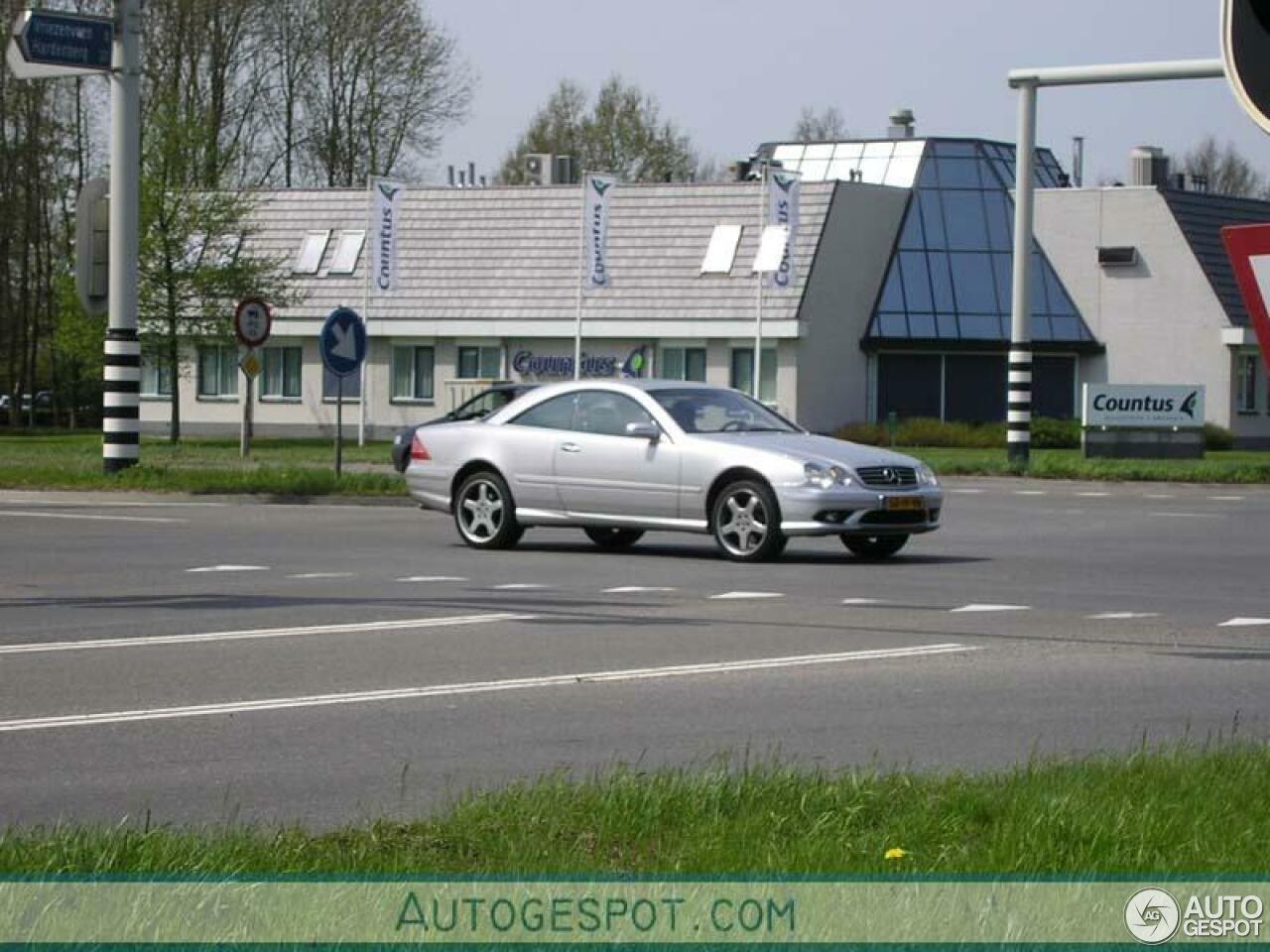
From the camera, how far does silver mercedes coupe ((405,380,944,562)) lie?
19750 mm

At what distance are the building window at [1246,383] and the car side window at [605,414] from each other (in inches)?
1798

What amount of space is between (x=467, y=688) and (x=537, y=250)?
176 feet

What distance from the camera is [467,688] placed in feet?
37.2

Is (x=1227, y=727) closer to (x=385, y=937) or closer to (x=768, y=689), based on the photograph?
(x=768, y=689)

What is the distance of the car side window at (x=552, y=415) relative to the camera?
836 inches

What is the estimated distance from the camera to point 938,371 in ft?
212

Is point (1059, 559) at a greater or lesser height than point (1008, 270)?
lesser

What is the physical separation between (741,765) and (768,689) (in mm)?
2568

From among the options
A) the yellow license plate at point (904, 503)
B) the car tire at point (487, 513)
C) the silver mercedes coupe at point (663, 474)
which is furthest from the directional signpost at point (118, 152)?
the yellow license plate at point (904, 503)

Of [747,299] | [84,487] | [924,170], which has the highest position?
[924,170]

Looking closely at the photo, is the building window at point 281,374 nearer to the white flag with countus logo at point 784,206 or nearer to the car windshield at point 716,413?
the white flag with countus logo at point 784,206

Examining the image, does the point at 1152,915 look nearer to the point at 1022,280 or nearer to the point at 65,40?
the point at 65,40

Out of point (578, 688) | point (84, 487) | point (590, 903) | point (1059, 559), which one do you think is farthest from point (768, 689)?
point (84, 487)

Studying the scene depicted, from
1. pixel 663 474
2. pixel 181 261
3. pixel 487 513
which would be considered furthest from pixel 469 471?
pixel 181 261
